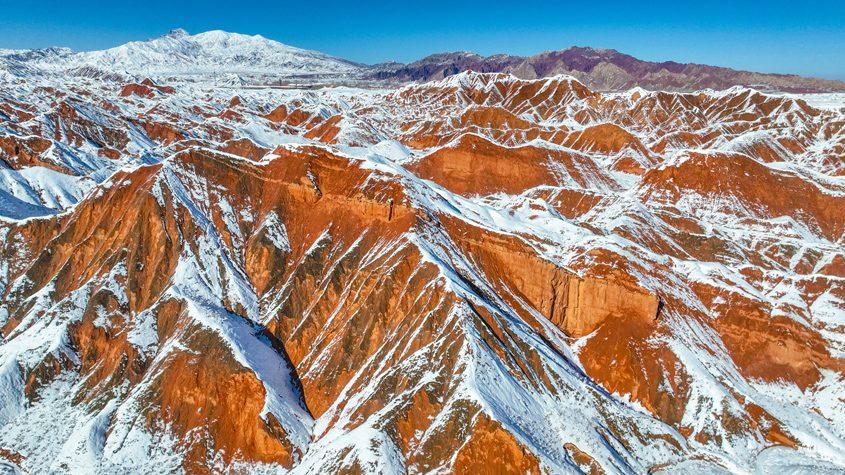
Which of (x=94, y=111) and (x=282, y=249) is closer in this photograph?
(x=282, y=249)

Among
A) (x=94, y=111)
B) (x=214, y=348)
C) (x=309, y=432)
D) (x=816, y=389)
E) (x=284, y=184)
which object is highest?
(x=94, y=111)

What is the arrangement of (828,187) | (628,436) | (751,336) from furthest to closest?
(828,187) → (751,336) → (628,436)

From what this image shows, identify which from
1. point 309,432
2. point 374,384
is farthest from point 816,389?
point 309,432

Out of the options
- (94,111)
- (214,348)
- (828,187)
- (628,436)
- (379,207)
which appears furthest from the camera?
(94,111)

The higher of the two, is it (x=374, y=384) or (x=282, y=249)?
(x=282, y=249)

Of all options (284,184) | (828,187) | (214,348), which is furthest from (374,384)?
(828,187)

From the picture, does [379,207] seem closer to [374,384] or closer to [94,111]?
[374,384]

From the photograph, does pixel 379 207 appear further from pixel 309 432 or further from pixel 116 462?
pixel 116 462
